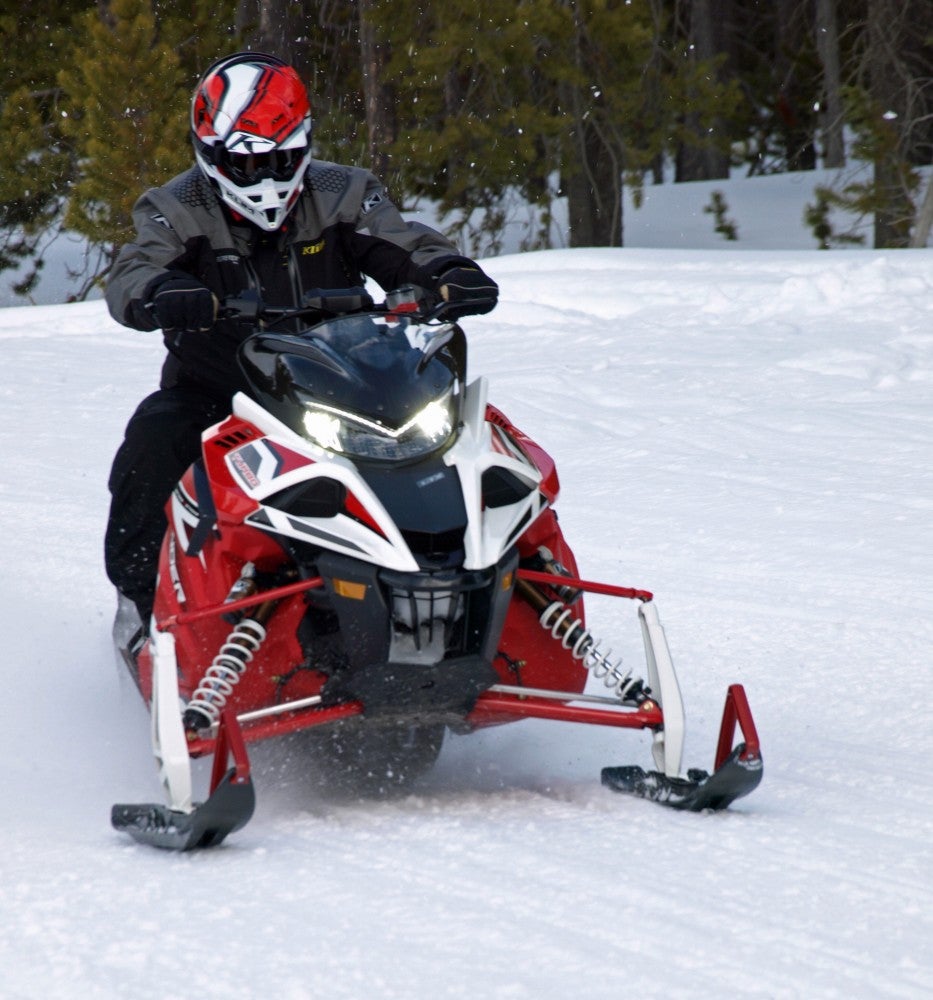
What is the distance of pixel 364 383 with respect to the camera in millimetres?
3021

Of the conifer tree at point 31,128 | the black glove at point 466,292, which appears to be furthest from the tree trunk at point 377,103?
the black glove at point 466,292

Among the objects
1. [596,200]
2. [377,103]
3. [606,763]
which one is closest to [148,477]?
[606,763]

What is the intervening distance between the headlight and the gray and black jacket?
2.35 ft

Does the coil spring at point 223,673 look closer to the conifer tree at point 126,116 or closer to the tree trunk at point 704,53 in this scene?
the conifer tree at point 126,116

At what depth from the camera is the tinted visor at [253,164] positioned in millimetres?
3451

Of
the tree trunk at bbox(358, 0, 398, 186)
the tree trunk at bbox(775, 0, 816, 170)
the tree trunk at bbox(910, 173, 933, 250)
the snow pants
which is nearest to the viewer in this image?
the snow pants

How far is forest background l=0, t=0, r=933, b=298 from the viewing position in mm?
13547

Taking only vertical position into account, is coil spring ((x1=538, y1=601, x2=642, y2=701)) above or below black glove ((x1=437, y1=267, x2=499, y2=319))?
below

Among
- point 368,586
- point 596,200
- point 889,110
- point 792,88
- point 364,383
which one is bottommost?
point 368,586

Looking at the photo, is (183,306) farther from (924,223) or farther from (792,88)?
(792,88)

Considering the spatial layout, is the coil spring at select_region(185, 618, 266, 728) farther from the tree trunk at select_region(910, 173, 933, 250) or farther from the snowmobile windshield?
the tree trunk at select_region(910, 173, 933, 250)

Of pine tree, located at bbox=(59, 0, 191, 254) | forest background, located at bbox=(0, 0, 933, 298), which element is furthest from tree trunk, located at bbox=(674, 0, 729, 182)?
pine tree, located at bbox=(59, 0, 191, 254)

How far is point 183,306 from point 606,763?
4.92 feet

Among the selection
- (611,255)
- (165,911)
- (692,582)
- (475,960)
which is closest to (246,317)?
(165,911)
